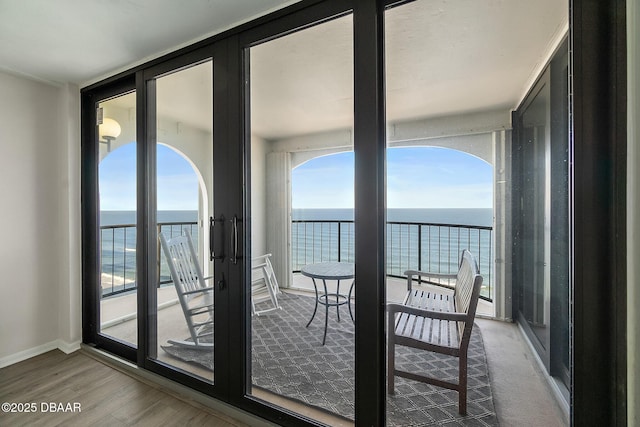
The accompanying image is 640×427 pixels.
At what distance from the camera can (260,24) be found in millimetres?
1592

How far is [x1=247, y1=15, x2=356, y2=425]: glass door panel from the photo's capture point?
1.66 m

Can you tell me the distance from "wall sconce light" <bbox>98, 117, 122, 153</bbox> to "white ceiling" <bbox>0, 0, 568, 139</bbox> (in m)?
0.38

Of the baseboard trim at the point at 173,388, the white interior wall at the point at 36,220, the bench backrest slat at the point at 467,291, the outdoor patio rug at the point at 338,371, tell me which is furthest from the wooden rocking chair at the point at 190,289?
the bench backrest slat at the point at 467,291

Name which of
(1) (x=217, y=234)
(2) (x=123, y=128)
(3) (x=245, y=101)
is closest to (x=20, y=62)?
(2) (x=123, y=128)

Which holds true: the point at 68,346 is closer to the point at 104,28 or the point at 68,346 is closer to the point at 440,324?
the point at 104,28

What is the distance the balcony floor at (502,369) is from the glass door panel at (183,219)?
1 cm

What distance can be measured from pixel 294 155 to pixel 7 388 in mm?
2737

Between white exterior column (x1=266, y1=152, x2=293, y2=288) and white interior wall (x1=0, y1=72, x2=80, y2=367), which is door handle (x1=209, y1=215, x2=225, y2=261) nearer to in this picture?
white exterior column (x1=266, y1=152, x2=293, y2=288)

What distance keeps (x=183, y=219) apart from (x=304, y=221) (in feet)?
3.36

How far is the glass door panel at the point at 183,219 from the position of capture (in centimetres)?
199

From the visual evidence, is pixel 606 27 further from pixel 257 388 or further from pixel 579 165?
pixel 257 388

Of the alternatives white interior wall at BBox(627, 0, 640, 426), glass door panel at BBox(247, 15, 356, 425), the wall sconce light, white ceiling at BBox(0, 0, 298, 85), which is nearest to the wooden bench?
glass door panel at BBox(247, 15, 356, 425)

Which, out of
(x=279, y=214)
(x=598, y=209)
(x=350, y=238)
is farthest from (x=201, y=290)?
(x=598, y=209)

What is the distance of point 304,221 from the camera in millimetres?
2443
